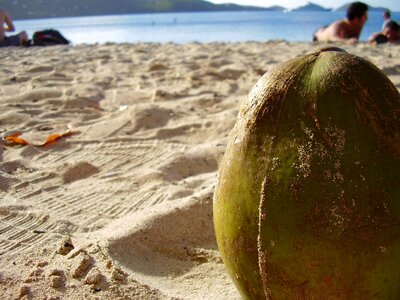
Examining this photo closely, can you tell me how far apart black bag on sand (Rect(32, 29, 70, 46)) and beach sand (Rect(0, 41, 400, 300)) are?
18.4ft

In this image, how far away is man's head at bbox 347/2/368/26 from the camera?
31.3 ft

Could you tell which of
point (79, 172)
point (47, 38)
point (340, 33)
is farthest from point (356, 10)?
point (79, 172)

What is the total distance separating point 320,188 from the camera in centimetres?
115

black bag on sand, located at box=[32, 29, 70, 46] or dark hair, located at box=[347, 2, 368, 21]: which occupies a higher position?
dark hair, located at box=[347, 2, 368, 21]

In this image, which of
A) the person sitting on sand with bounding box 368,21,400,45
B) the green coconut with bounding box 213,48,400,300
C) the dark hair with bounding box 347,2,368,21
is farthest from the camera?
the dark hair with bounding box 347,2,368,21

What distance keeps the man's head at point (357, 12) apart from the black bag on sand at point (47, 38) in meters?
6.61

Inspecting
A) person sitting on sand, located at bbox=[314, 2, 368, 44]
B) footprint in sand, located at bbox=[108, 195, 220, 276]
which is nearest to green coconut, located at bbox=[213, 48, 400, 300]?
footprint in sand, located at bbox=[108, 195, 220, 276]

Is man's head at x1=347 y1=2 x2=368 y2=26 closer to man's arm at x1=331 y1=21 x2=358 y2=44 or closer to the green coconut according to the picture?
man's arm at x1=331 y1=21 x2=358 y2=44

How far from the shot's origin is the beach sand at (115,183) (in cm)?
171

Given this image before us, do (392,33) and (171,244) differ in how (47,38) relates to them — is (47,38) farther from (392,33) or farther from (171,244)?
(171,244)

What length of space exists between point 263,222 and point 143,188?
57.7 inches

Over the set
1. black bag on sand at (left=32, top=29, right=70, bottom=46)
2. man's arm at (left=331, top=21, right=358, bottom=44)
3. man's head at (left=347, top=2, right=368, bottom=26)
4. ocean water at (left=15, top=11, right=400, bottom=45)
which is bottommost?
ocean water at (left=15, top=11, right=400, bottom=45)

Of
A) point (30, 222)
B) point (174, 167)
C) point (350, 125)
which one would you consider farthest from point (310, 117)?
point (174, 167)

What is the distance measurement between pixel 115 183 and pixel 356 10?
27.2 ft
